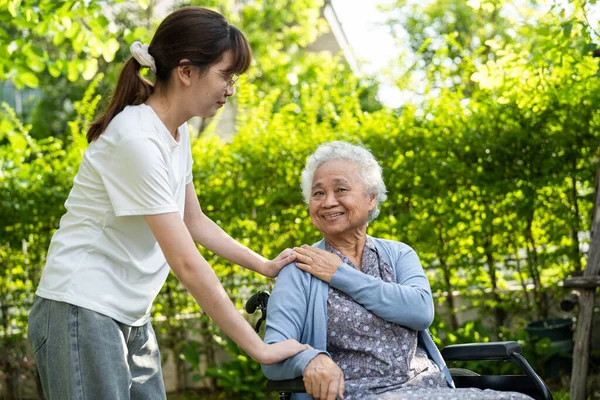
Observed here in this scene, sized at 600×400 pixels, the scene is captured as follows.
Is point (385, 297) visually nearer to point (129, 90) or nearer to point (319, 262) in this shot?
point (319, 262)

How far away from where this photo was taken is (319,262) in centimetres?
240

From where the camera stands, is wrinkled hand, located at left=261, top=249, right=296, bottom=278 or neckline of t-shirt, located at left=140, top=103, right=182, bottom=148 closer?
neckline of t-shirt, located at left=140, top=103, right=182, bottom=148

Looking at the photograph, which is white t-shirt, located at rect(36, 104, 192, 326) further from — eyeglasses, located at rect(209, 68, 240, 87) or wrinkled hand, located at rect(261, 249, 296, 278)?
wrinkled hand, located at rect(261, 249, 296, 278)

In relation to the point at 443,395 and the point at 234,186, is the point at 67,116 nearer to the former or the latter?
the point at 234,186

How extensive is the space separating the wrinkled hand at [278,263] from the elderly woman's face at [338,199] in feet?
0.54

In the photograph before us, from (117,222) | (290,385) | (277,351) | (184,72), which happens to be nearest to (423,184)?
(290,385)

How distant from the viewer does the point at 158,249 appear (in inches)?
78.7

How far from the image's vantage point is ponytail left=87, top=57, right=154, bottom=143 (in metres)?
1.97

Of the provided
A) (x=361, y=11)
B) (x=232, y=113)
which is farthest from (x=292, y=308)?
(x=361, y=11)

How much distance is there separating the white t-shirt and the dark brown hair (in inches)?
2.6

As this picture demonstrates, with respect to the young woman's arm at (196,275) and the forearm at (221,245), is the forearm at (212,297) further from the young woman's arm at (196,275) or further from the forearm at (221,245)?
the forearm at (221,245)

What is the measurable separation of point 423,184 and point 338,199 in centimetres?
248

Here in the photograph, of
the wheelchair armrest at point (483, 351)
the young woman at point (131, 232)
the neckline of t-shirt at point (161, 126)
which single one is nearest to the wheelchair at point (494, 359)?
the wheelchair armrest at point (483, 351)

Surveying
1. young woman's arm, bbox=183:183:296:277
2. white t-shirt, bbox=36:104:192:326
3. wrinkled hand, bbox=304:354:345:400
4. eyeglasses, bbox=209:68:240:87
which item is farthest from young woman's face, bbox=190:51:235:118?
wrinkled hand, bbox=304:354:345:400
